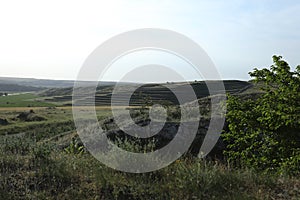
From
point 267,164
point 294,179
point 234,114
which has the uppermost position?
point 234,114

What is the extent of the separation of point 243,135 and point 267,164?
4.34 ft

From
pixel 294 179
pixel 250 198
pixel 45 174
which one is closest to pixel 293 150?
pixel 294 179

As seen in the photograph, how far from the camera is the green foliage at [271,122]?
966 centimetres

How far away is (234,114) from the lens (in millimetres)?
11078

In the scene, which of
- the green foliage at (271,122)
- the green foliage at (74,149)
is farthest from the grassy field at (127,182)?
the green foliage at (271,122)

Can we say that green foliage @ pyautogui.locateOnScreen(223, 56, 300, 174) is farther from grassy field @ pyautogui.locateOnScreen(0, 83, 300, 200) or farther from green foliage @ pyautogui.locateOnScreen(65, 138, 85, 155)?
green foliage @ pyautogui.locateOnScreen(65, 138, 85, 155)

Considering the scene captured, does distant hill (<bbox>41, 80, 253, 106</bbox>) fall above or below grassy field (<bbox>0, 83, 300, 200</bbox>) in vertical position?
above

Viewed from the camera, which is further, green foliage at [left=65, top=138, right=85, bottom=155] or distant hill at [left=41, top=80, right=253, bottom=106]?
distant hill at [left=41, top=80, right=253, bottom=106]

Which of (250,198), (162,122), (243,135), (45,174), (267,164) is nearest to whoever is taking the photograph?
(250,198)

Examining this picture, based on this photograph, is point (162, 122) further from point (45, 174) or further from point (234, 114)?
point (45, 174)

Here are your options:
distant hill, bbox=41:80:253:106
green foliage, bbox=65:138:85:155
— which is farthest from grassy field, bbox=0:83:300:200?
distant hill, bbox=41:80:253:106

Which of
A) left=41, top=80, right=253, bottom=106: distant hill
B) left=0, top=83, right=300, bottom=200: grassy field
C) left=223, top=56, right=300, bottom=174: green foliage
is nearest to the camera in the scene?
left=0, top=83, right=300, bottom=200: grassy field

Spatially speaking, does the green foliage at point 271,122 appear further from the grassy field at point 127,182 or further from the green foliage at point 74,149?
the green foliage at point 74,149

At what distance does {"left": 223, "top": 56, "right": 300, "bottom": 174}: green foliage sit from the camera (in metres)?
9.66
